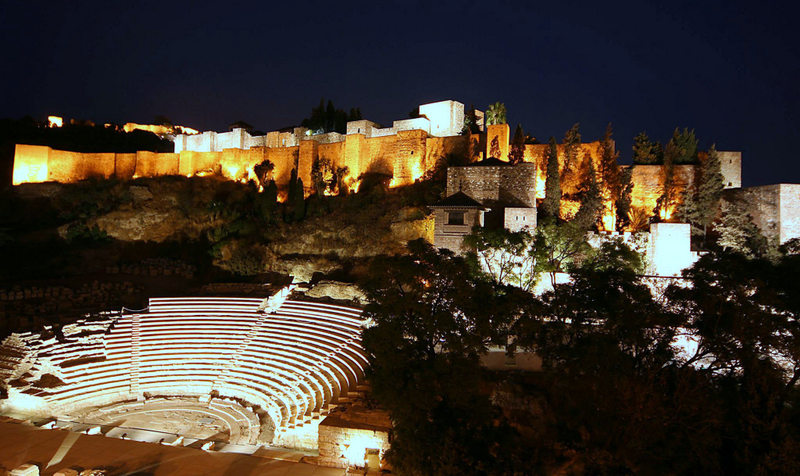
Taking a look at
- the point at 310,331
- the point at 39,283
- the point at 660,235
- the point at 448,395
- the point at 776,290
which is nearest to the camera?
the point at 448,395

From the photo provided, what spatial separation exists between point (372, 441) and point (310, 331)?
21.1 ft

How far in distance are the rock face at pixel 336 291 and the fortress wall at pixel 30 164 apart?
82.1ft

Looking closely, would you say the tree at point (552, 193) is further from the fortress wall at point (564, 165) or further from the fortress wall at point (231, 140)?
the fortress wall at point (231, 140)

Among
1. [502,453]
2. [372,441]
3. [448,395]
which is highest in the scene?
[448,395]

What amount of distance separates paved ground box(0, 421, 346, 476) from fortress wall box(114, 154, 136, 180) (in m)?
27.9

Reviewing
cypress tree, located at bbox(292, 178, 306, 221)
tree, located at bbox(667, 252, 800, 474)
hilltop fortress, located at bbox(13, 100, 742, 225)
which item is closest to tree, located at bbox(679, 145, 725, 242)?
hilltop fortress, located at bbox(13, 100, 742, 225)

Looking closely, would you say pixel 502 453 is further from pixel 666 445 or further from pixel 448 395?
pixel 666 445

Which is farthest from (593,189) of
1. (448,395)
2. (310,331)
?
(448,395)

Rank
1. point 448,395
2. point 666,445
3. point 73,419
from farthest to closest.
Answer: point 73,419, point 448,395, point 666,445

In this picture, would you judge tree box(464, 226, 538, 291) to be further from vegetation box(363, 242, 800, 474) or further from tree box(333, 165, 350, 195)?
tree box(333, 165, 350, 195)

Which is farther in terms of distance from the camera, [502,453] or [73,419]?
[73,419]

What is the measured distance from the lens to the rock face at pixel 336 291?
59.0 feet

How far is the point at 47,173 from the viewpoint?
1212 inches

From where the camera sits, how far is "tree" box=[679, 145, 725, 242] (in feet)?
64.4
